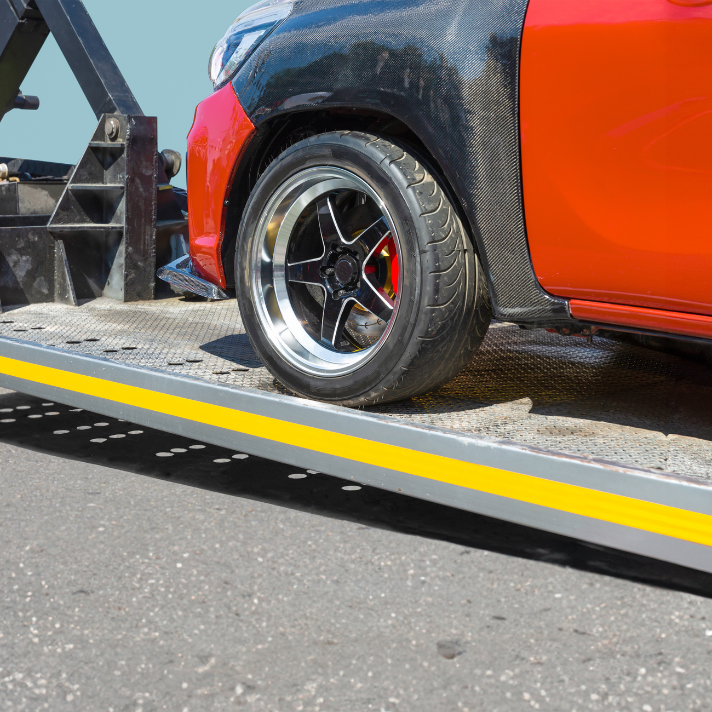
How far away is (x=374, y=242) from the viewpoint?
2535mm

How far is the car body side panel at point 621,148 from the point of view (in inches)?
72.9

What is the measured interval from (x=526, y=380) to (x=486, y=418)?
Result: 0.58m

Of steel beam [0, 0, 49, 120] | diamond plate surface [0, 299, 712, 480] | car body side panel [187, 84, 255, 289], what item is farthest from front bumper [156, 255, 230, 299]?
steel beam [0, 0, 49, 120]

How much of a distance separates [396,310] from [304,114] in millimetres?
768

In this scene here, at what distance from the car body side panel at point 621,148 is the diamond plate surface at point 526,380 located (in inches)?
14.9

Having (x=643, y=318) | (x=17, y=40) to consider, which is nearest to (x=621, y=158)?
(x=643, y=318)

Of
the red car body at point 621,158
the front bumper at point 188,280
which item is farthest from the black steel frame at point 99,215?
the red car body at point 621,158

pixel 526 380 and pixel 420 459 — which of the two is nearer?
pixel 420 459

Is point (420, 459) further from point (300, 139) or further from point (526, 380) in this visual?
point (300, 139)

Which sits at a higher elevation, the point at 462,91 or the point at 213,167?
the point at 462,91

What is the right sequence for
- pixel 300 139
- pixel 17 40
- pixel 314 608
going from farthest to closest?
1. pixel 17 40
2. pixel 300 139
3. pixel 314 608

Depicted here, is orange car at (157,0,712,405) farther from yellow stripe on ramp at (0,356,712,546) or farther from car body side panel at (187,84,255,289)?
yellow stripe on ramp at (0,356,712,546)

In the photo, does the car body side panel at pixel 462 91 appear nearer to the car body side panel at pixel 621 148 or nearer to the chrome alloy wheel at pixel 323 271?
the car body side panel at pixel 621 148

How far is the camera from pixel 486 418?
2.36 m
